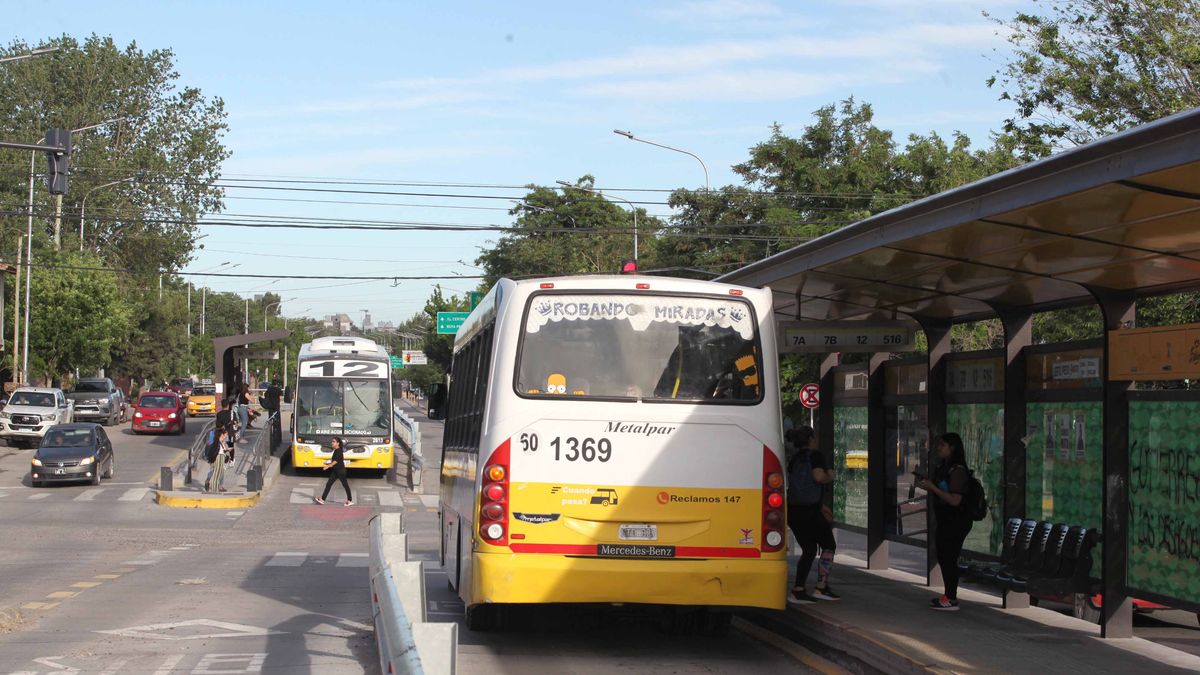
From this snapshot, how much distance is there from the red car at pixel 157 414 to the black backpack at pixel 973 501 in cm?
4861

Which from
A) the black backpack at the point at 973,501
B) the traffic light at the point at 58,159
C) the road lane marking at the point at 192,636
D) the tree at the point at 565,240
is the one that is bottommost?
the road lane marking at the point at 192,636

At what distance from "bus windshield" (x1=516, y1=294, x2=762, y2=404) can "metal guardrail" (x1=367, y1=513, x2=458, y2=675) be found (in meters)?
1.66

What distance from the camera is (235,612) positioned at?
45.0 feet

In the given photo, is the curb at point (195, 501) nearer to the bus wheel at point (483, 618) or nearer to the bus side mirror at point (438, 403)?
the bus side mirror at point (438, 403)

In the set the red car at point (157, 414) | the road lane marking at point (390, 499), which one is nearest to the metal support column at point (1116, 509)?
the road lane marking at point (390, 499)

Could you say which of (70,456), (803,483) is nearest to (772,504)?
(803,483)

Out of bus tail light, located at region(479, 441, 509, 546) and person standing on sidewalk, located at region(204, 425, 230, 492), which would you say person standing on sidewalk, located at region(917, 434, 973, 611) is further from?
person standing on sidewalk, located at region(204, 425, 230, 492)

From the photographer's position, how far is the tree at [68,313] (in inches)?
2586

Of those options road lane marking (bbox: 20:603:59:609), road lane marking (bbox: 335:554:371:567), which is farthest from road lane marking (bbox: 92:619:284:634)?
road lane marking (bbox: 335:554:371:567)

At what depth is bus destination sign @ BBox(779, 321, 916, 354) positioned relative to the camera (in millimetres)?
14570

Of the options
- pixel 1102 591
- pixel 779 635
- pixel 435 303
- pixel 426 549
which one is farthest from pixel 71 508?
pixel 435 303

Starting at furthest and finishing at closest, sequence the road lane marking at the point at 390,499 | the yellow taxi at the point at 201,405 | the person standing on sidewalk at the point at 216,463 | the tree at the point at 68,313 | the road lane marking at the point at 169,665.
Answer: the yellow taxi at the point at 201,405
the tree at the point at 68,313
the road lane marking at the point at 390,499
the person standing on sidewalk at the point at 216,463
the road lane marking at the point at 169,665

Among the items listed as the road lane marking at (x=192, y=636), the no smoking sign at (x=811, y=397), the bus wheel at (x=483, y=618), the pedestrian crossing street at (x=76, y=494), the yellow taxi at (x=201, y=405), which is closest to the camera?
the bus wheel at (x=483, y=618)

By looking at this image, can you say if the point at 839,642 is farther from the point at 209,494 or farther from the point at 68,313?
the point at 68,313
